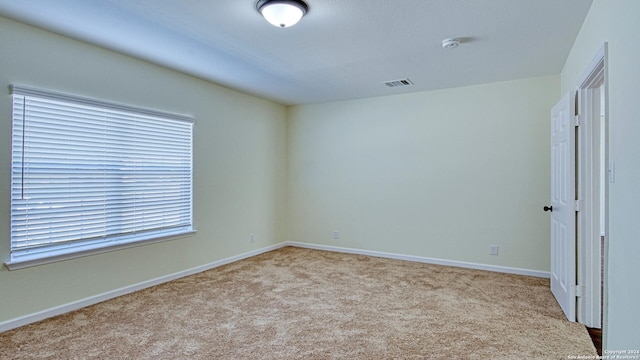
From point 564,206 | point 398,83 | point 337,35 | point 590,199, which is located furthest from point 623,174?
point 398,83

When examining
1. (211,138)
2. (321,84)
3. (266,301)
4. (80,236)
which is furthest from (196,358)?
(321,84)

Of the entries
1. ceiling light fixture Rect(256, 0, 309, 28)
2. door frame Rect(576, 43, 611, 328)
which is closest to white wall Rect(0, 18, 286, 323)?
ceiling light fixture Rect(256, 0, 309, 28)

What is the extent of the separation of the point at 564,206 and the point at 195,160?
155 inches

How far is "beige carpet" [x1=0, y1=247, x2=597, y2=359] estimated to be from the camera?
2320 millimetres

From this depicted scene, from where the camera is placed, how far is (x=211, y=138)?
173 inches

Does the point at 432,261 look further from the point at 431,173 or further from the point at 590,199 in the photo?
the point at 590,199

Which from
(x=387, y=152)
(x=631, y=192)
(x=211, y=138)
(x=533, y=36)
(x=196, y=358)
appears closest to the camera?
(x=631, y=192)

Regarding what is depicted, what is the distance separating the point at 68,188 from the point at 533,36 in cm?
429

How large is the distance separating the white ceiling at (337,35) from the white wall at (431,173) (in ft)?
1.64

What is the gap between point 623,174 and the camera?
1.70m

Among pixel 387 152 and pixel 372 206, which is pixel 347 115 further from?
pixel 372 206

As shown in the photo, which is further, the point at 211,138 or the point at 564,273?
the point at 211,138

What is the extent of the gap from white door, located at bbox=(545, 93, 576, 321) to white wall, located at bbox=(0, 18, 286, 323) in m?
3.81

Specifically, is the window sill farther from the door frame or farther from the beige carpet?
the door frame
